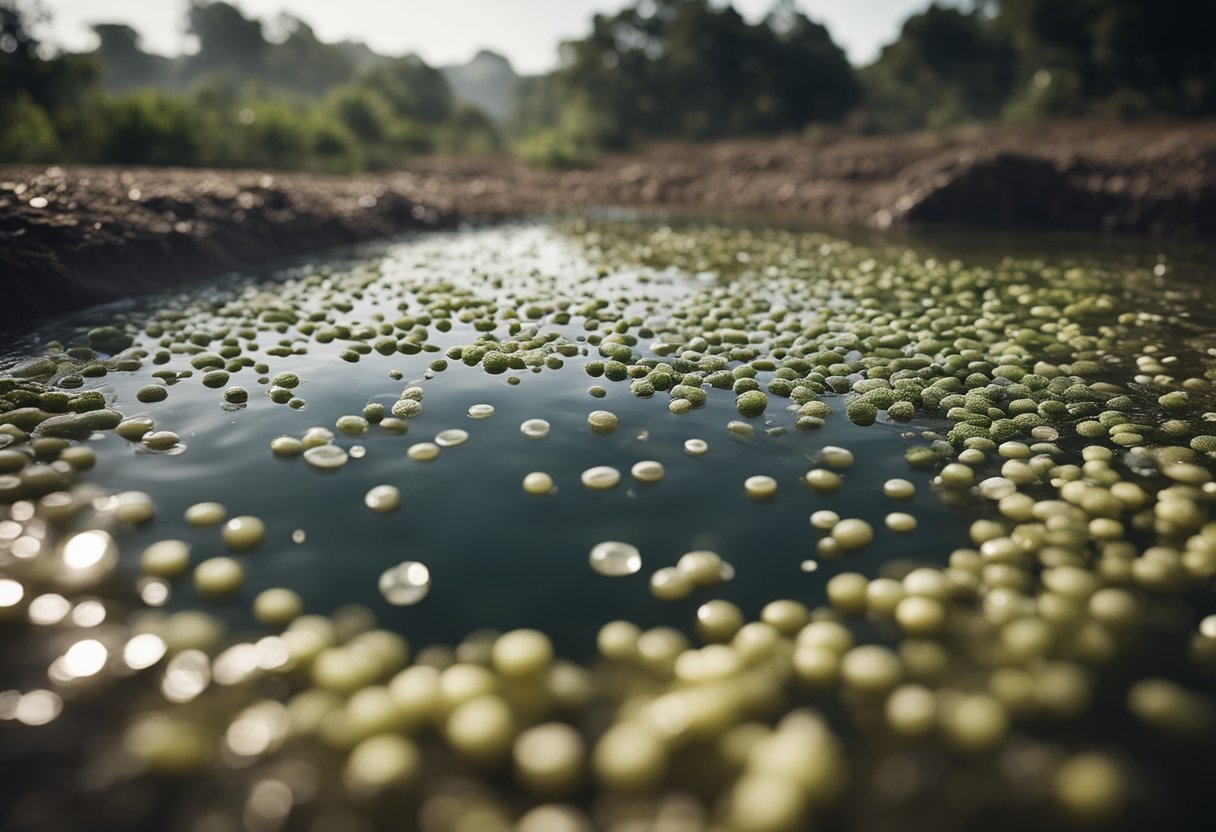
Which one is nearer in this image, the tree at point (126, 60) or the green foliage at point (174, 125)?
the green foliage at point (174, 125)

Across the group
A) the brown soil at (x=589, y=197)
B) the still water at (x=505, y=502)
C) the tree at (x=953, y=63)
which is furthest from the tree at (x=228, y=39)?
the still water at (x=505, y=502)

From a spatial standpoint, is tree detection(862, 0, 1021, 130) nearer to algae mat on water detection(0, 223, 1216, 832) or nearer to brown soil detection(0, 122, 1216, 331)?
brown soil detection(0, 122, 1216, 331)

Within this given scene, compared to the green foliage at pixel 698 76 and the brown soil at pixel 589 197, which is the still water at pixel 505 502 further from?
the green foliage at pixel 698 76

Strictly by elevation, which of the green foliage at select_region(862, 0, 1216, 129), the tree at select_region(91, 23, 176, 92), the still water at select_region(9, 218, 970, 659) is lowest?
the still water at select_region(9, 218, 970, 659)

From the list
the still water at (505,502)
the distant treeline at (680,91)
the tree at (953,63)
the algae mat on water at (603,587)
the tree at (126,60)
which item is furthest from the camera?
the tree at (126,60)

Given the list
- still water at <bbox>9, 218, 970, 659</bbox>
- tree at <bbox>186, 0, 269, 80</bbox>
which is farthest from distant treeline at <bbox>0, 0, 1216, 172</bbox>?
tree at <bbox>186, 0, 269, 80</bbox>

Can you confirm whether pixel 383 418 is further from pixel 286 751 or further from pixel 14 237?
pixel 14 237
